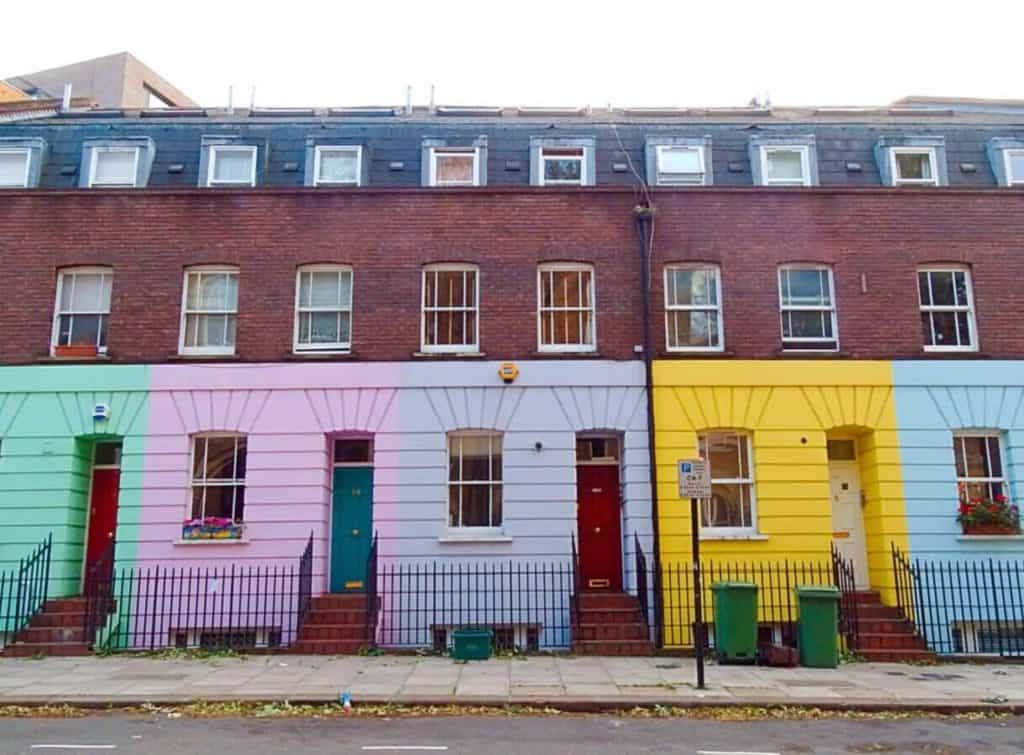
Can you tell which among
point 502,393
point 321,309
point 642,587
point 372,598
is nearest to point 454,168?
point 321,309

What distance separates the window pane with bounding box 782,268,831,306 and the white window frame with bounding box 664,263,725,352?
4.15 ft

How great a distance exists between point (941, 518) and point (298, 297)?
39.7 feet

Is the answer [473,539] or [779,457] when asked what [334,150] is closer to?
[473,539]

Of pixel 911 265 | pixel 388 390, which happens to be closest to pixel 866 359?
pixel 911 265

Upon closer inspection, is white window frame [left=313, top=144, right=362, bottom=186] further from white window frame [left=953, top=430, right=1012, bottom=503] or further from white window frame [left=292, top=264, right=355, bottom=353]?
white window frame [left=953, top=430, right=1012, bottom=503]

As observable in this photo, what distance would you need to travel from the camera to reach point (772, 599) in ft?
46.5

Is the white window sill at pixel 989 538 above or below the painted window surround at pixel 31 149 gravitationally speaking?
below

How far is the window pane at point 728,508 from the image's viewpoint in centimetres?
1495

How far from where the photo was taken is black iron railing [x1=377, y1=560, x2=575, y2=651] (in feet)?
46.2

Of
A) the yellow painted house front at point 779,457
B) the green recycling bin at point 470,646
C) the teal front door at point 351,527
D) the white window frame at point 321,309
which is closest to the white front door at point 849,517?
the yellow painted house front at point 779,457

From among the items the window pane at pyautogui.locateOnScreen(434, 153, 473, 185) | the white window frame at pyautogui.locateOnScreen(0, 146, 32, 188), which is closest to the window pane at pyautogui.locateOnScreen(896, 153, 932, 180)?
the window pane at pyautogui.locateOnScreen(434, 153, 473, 185)

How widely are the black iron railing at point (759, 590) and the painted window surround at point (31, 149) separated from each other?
45.8ft

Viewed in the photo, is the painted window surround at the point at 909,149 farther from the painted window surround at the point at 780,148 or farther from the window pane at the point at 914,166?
the painted window surround at the point at 780,148

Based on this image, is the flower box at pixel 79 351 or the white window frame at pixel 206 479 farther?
the flower box at pixel 79 351
